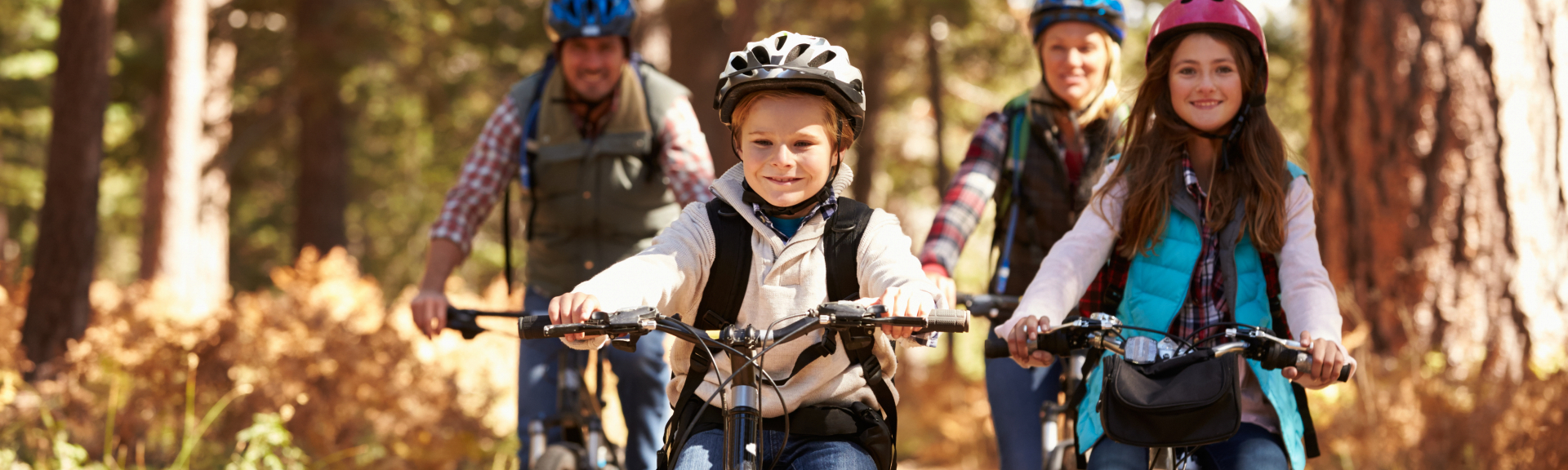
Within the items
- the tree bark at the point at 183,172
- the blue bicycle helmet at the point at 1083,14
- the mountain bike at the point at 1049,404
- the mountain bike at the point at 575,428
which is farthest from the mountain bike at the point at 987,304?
the tree bark at the point at 183,172

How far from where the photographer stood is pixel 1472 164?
22.0ft

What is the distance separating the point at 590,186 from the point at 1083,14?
215 centimetres

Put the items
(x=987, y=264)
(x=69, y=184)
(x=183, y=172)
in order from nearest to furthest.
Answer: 1. (x=69, y=184)
2. (x=987, y=264)
3. (x=183, y=172)

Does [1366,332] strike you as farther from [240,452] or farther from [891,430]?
[240,452]

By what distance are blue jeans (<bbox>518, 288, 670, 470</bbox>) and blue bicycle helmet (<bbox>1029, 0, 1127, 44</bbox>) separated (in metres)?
2.04

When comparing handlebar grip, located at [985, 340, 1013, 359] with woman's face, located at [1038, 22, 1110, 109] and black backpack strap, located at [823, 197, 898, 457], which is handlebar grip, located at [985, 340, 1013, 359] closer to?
black backpack strap, located at [823, 197, 898, 457]

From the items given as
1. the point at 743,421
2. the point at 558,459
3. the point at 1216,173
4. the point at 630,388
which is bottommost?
the point at 558,459

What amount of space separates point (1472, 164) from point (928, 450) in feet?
23.4

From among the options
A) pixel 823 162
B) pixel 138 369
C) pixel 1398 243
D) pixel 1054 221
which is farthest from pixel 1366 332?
pixel 138 369

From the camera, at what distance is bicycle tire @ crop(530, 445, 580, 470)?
431 centimetres

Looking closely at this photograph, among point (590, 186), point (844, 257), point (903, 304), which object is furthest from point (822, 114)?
point (590, 186)

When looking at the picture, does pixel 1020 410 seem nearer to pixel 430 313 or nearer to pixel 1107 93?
pixel 1107 93

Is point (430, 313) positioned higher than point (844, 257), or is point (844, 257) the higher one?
point (844, 257)

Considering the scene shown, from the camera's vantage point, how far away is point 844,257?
10.2ft
